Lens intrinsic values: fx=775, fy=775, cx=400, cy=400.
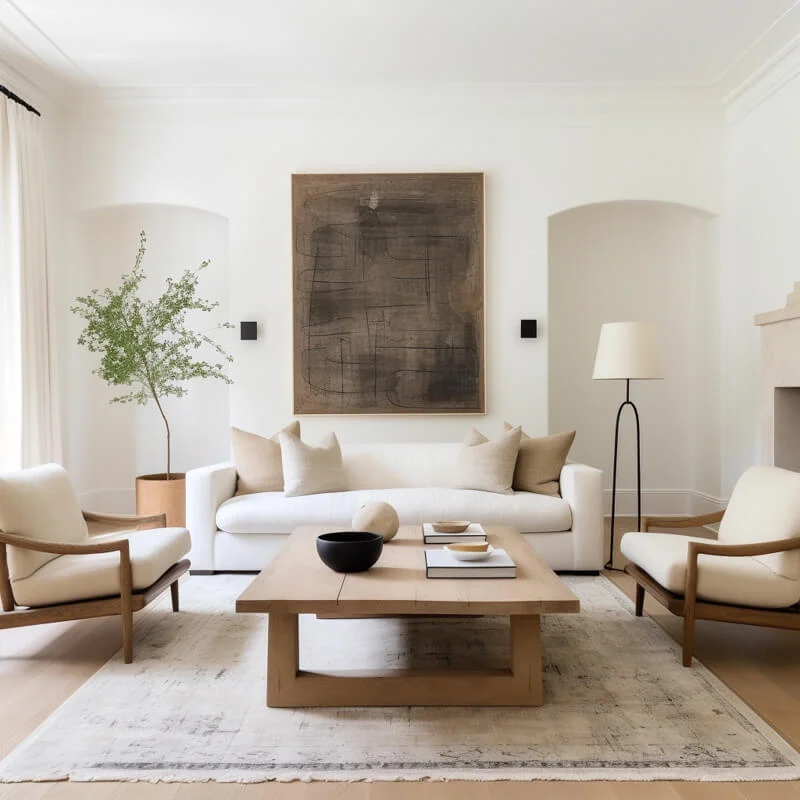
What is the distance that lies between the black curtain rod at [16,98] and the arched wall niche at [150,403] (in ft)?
3.38

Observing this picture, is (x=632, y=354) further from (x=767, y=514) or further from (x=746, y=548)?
(x=746, y=548)

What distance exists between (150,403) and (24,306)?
150 cm

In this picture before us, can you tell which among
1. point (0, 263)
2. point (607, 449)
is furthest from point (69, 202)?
point (607, 449)

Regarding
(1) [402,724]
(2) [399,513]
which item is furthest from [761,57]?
(1) [402,724]

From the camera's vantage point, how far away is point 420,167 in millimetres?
6000

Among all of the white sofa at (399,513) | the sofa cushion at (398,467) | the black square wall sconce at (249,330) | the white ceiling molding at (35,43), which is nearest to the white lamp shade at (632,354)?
the white sofa at (399,513)

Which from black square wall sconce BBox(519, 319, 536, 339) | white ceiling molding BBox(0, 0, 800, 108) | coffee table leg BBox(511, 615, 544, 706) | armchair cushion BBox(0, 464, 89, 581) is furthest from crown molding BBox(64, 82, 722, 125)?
coffee table leg BBox(511, 615, 544, 706)

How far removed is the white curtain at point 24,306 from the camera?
16.9ft

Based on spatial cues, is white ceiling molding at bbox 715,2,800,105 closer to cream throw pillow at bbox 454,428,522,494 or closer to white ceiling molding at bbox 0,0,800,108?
white ceiling molding at bbox 0,0,800,108

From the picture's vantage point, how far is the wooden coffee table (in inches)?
102

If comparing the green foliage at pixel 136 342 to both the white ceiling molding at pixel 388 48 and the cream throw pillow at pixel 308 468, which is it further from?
the white ceiling molding at pixel 388 48

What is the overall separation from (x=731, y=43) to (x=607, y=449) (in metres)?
3.15

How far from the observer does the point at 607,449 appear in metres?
6.56

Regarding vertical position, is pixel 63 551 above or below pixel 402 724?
above
